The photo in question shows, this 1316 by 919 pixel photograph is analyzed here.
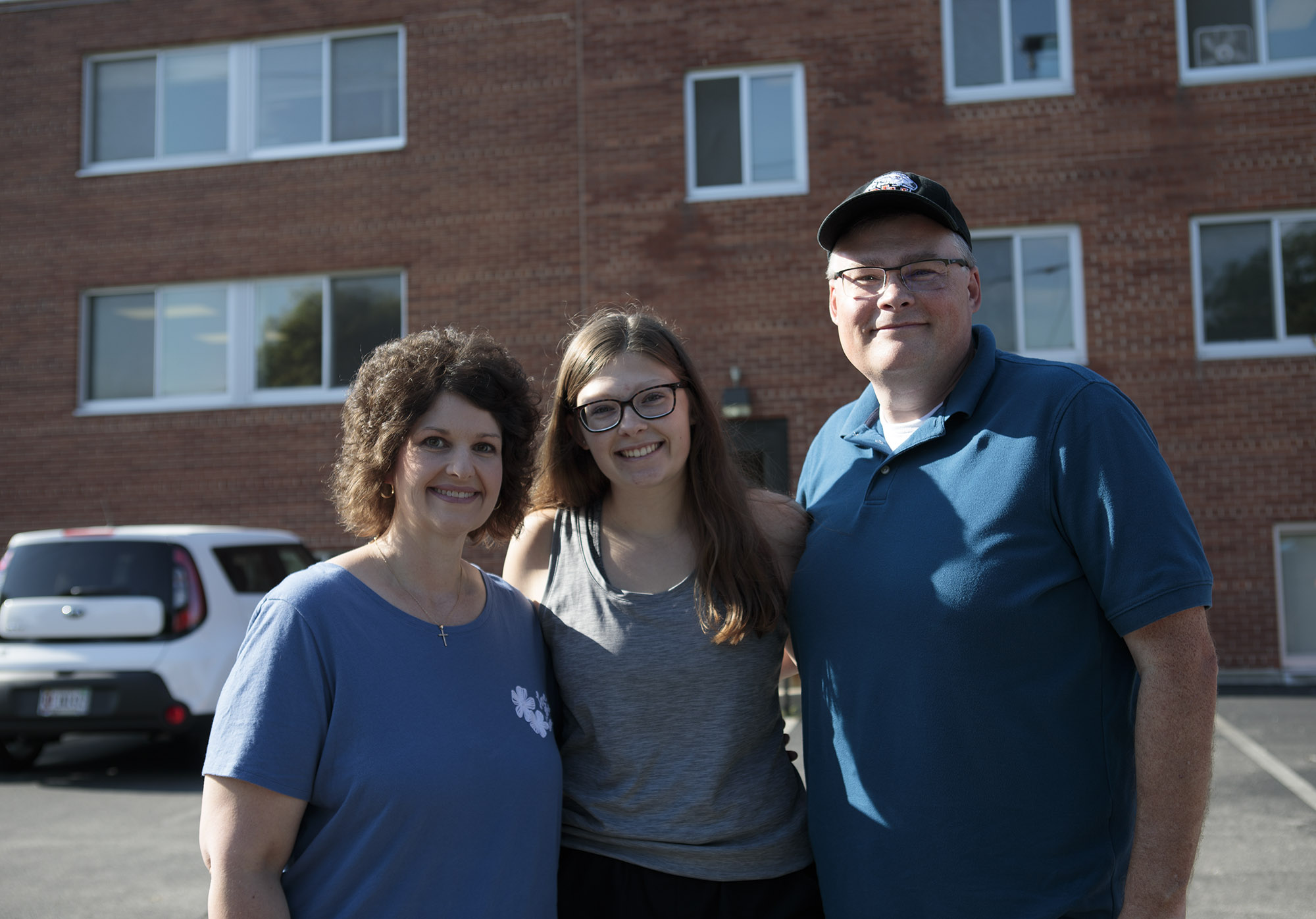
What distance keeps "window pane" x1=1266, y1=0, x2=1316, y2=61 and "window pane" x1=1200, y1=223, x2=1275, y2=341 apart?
6.28 ft

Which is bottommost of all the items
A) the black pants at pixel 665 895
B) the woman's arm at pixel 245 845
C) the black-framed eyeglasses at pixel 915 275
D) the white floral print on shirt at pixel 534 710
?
the black pants at pixel 665 895

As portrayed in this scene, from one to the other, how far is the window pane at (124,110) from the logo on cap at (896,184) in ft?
42.9

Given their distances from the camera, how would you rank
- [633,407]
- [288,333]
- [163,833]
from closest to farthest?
1. [633,407]
2. [163,833]
3. [288,333]

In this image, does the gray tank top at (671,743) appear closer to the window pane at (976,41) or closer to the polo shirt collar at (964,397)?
the polo shirt collar at (964,397)

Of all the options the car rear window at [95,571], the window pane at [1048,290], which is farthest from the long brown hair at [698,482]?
the window pane at [1048,290]

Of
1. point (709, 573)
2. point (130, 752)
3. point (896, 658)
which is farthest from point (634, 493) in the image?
point (130, 752)

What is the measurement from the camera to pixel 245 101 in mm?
12664

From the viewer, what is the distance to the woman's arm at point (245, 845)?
6.08ft

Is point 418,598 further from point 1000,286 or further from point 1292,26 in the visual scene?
point 1292,26

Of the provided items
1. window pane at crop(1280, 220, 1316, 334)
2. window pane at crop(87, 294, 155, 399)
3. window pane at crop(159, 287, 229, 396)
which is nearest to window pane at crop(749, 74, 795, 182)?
window pane at crop(1280, 220, 1316, 334)

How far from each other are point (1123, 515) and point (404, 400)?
1.48m

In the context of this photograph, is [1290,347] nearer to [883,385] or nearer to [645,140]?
[645,140]

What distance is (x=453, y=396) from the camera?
2.29 meters

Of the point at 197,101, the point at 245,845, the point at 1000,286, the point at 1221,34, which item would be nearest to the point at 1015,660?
the point at 245,845
